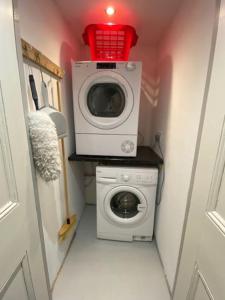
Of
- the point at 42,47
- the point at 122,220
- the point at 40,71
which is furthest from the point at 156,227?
the point at 42,47

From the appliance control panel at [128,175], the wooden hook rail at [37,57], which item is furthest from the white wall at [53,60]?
the appliance control panel at [128,175]

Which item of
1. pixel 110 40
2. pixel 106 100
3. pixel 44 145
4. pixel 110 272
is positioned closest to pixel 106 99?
pixel 106 100

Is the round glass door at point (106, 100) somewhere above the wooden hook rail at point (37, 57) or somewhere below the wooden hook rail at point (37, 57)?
below

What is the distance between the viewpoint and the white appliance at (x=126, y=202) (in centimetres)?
154

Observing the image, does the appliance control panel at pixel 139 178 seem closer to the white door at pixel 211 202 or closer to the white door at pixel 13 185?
the white door at pixel 211 202

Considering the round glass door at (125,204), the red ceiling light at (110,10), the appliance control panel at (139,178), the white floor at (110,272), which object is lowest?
the white floor at (110,272)

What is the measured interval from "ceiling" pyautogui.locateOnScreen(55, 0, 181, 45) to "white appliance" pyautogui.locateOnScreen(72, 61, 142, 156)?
1.26 feet

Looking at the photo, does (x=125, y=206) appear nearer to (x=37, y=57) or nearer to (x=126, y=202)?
(x=126, y=202)

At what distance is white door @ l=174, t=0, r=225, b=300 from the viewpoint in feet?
1.96

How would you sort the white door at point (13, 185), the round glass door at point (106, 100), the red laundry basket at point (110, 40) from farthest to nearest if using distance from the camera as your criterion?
the round glass door at point (106, 100) < the red laundry basket at point (110, 40) < the white door at point (13, 185)

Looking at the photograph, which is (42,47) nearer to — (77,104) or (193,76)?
(77,104)

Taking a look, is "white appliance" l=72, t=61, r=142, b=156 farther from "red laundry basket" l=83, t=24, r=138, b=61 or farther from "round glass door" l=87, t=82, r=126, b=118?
"red laundry basket" l=83, t=24, r=138, b=61

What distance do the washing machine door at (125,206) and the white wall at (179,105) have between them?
20 centimetres

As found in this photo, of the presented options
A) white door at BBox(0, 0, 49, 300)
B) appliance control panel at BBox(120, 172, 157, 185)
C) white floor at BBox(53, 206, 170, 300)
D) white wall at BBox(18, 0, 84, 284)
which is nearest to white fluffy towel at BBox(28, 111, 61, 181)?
white door at BBox(0, 0, 49, 300)
